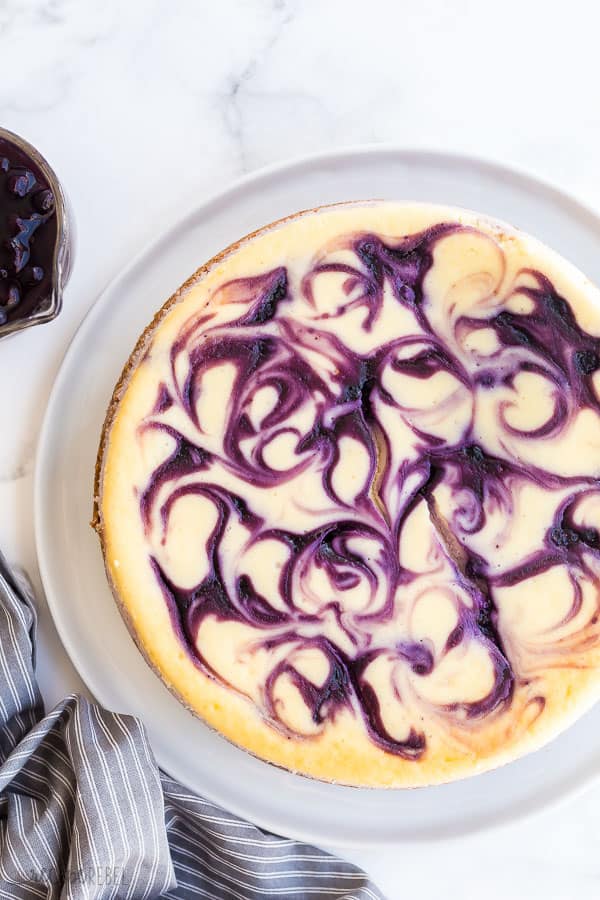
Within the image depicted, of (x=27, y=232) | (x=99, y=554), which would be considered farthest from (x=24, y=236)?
(x=99, y=554)

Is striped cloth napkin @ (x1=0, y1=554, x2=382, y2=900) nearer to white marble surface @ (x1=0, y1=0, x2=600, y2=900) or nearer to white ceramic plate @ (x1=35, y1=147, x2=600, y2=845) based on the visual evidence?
white ceramic plate @ (x1=35, y1=147, x2=600, y2=845)

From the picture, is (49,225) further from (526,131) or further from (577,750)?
(577,750)

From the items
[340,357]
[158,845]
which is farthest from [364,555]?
[158,845]

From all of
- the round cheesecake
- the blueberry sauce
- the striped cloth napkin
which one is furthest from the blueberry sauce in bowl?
the striped cloth napkin

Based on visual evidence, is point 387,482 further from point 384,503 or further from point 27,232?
point 27,232

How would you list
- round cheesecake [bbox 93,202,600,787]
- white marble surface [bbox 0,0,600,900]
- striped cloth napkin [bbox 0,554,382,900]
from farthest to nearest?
white marble surface [bbox 0,0,600,900] → striped cloth napkin [bbox 0,554,382,900] → round cheesecake [bbox 93,202,600,787]

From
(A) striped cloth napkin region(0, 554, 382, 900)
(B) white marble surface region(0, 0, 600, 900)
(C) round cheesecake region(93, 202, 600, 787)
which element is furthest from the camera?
(B) white marble surface region(0, 0, 600, 900)
